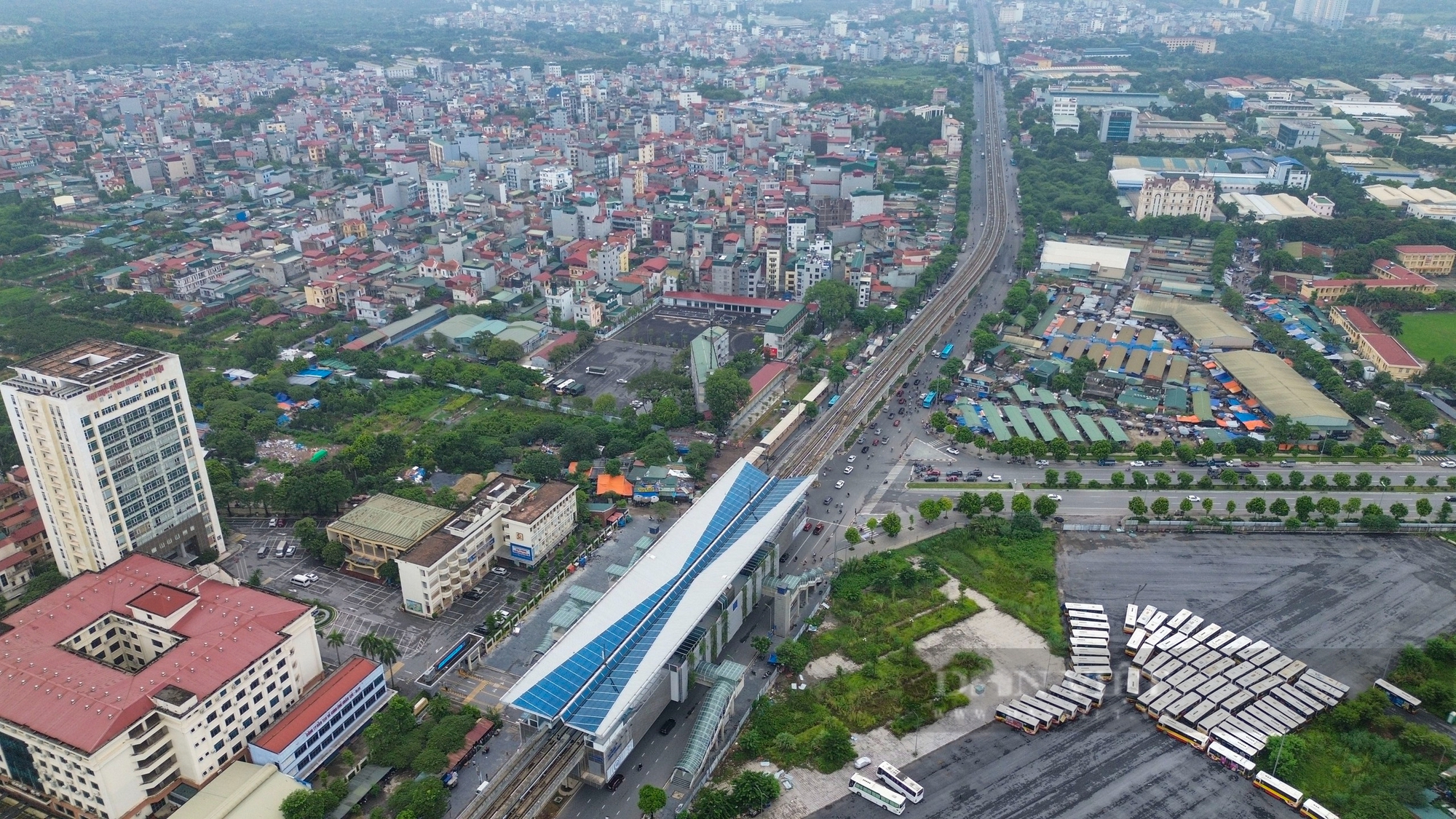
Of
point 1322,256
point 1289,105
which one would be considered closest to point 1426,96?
point 1289,105

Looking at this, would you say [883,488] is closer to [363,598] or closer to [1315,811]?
[1315,811]

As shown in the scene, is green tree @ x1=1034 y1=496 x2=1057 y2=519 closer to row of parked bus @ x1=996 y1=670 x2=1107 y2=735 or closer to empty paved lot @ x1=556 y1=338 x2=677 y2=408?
row of parked bus @ x1=996 y1=670 x2=1107 y2=735

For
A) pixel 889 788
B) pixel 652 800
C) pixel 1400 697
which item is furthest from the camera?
pixel 1400 697

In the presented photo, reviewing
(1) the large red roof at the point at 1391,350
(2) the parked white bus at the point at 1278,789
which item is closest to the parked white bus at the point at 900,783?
(2) the parked white bus at the point at 1278,789

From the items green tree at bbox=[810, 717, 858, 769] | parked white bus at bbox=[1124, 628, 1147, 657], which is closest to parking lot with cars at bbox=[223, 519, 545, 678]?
green tree at bbox=[810, 717, 858, 769]

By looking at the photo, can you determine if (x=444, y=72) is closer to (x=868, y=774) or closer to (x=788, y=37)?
(x=788, y=37)

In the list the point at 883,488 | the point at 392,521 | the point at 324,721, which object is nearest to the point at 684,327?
the point at 883,488
